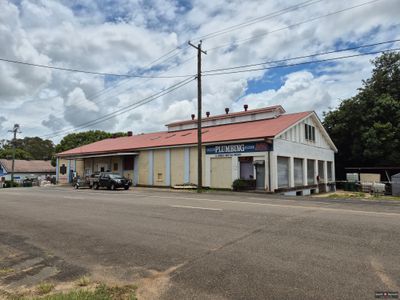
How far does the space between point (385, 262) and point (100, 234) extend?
6259 mm

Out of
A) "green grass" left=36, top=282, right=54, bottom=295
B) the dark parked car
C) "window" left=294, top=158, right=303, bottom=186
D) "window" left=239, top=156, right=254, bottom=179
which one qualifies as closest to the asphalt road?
"green grass" left=36, top=282, right=54, bottom=295

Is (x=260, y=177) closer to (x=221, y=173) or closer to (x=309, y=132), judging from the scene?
(x=221, y=173)

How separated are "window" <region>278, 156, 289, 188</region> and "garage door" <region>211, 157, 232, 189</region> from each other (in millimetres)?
3817

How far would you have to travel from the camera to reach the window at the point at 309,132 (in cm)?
3064

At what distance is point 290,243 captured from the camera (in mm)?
6902

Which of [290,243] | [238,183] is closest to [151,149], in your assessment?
[238,183]

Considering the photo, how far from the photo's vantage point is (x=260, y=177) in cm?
2497

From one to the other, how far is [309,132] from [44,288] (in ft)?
97.2

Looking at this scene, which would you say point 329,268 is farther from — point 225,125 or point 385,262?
point 225,125

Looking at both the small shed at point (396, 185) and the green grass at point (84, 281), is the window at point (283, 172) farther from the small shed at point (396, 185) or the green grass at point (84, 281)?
the green grass at point (84, 281)

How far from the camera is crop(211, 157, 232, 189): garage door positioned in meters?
26.2

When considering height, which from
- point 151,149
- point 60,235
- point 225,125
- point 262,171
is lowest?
point 60,235

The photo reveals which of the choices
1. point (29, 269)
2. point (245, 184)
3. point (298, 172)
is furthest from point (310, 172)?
point (29, 269)

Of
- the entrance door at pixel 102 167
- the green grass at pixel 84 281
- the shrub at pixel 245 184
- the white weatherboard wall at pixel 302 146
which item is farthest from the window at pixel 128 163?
the green grass at pixel 84 281
